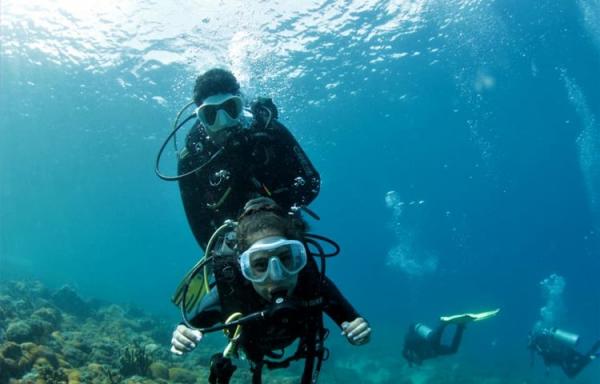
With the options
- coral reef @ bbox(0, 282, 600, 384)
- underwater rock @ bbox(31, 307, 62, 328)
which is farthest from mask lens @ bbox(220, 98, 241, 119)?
underwater rock @ bbox(31, 307, 62, 328)

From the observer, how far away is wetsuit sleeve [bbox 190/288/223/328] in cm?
412

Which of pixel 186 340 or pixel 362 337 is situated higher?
pixel 186 340

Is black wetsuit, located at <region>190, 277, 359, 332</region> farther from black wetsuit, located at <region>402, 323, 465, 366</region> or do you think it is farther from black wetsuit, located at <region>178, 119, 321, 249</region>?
black wetsuit, located at <region>402, 323, 465, 366</region>

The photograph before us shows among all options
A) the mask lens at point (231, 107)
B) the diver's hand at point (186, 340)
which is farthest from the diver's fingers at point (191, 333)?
the mask lens at point (231, 107)

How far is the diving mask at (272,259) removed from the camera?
3.55 metres

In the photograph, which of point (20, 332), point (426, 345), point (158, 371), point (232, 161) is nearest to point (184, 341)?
point (232, 161)

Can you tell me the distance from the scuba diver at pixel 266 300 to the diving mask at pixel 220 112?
5.91ft

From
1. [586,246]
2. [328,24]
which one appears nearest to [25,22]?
[328,24]

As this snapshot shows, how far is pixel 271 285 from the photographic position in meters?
3.61

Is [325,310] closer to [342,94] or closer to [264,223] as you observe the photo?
[264,223]

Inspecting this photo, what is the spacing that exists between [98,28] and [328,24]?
11286 millimetres

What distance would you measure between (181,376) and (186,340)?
324 inches

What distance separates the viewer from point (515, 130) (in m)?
53.7

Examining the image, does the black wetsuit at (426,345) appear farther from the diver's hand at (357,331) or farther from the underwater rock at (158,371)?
the diver's hand at (357,331)
